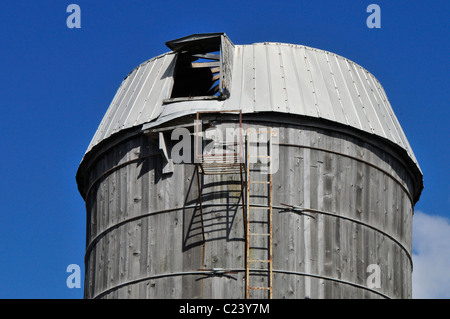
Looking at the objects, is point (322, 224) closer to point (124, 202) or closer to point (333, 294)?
point (333, 294)

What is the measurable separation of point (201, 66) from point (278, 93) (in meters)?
3.13

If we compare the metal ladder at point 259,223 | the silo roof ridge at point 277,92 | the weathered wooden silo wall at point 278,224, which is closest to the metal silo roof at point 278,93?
the silo roof ridge at point 277,92

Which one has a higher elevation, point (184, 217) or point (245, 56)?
point (245, 56)

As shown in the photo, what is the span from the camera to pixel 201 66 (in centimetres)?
3303

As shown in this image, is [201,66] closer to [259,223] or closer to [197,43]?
[197,43]

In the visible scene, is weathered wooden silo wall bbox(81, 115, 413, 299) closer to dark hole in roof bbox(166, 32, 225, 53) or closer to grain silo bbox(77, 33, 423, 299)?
grain silo bbox(77, 33, 423, 299)

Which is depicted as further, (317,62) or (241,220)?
(317,62)

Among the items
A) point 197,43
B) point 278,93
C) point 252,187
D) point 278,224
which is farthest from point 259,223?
point 197,43

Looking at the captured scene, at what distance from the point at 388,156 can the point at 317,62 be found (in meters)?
2.93

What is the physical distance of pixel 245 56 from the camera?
31.9 m
